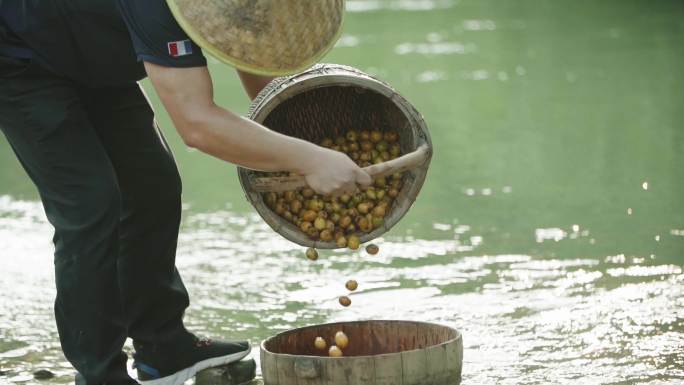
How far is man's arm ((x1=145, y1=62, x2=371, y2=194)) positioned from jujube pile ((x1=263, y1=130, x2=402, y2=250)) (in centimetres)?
53

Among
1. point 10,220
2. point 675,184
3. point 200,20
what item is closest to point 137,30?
point 200,20

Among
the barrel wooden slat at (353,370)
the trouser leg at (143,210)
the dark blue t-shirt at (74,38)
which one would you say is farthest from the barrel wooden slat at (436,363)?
the dark blue t-shirt at (74,38)

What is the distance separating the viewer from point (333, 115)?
4.57 metres

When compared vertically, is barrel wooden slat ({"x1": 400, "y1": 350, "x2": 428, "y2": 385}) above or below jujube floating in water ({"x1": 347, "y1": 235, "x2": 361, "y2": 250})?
below

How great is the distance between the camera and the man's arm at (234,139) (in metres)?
3.36

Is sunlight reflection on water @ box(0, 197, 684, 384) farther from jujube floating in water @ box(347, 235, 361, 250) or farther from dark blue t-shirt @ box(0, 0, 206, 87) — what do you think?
dark blue t-shirt @ box(0, 0, 206, 87)

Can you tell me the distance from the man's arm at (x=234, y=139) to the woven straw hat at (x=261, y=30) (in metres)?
0.10

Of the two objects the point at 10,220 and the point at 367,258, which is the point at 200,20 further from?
the point at 10,220

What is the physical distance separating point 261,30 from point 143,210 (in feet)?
3.00

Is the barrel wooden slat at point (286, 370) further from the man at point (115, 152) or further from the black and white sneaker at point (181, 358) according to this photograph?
the black and white sneaker at point (181, 358)

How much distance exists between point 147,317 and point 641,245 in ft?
7.97

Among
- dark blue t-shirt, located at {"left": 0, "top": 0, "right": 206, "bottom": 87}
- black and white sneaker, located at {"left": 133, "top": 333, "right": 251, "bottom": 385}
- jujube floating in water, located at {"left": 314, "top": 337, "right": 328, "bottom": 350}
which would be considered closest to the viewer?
dark blue t-shirt, located at {"left": 0, "top": 0, "right": 206, "bottom": 87}

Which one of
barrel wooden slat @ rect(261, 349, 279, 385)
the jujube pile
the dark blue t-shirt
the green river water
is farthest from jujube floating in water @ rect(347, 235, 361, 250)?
the dark blue t-shirt

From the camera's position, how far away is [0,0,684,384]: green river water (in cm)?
452
